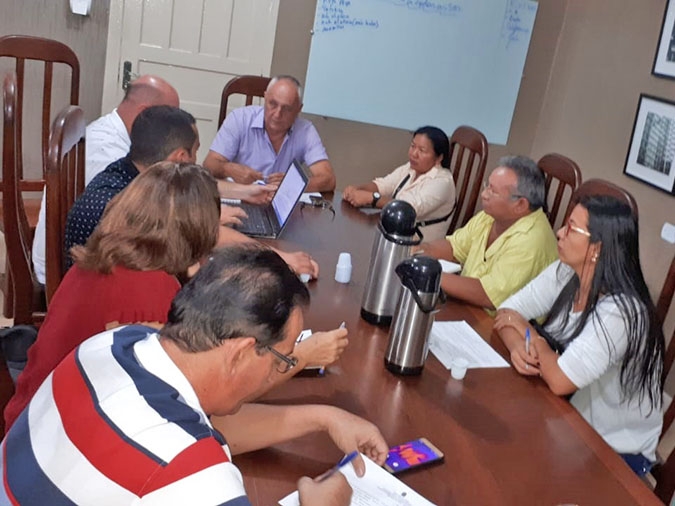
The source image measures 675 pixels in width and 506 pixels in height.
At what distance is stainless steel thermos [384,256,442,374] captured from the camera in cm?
142

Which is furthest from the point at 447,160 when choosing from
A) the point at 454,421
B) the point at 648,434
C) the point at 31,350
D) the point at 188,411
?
the point at 188,411

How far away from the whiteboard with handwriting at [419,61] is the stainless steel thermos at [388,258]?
2362 mm

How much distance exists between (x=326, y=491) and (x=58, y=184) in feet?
3.47

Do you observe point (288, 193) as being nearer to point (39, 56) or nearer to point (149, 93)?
point (149, 93)

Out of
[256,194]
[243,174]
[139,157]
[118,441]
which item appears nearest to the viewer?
[118,441]

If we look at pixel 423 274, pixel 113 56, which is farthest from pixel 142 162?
pixel 113 56

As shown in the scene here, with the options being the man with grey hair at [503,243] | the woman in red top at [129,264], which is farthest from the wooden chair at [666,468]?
the woman in red top at [129,264]

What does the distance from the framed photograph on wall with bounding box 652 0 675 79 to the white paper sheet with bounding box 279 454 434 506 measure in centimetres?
283

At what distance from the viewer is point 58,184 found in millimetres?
1658

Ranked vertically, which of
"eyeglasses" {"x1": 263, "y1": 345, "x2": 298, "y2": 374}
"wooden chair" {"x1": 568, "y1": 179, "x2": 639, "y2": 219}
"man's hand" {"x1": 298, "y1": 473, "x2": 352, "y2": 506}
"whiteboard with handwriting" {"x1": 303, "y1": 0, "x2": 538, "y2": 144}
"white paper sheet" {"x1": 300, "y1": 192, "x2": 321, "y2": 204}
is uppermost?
"whiteboard with handwriting" {"x1": 303, "y1": 0, "x2": 538, "y2": 144}

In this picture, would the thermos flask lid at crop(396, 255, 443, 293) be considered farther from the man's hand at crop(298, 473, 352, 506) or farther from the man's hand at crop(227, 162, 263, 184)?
the man's hand at crop(227, 162, 263, 184)

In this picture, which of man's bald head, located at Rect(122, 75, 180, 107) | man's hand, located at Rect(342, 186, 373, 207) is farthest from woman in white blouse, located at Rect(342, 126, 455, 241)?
man's bald head, located at Rect(122, 75, 180, 107)

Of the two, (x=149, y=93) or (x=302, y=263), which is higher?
(x=149, y=93)

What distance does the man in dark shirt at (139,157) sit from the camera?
1.72 m
